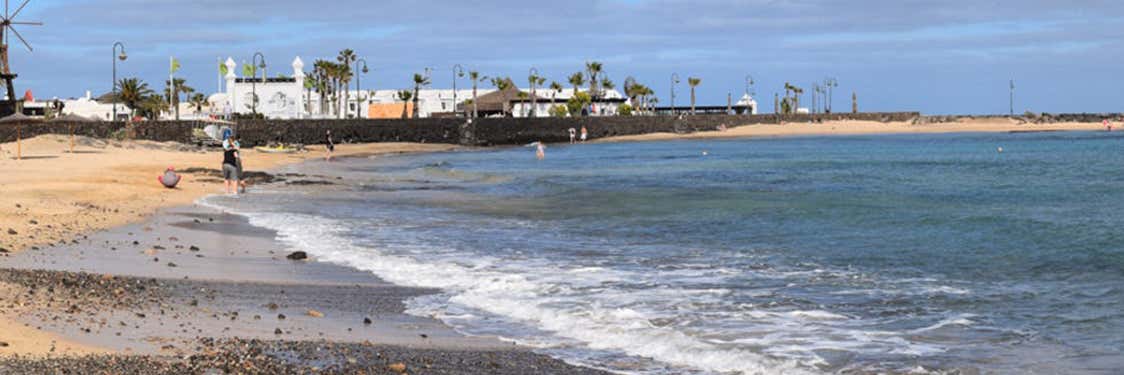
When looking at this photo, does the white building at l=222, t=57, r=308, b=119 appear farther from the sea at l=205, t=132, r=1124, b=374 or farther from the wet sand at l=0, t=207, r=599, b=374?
the wet sand at l=0, t=207, r=599, b=374

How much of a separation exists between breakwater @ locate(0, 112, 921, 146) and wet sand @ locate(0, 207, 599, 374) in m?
39.0

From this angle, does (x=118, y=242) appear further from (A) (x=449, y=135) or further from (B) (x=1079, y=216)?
(A) (x=449, y=135)

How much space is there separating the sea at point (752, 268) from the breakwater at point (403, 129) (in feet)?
105

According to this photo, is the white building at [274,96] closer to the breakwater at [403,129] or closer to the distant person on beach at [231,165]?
the breakwater at [403,129]

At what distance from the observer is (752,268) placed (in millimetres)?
15812

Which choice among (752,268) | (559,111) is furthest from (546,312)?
(559,111)

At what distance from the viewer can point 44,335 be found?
841 cm

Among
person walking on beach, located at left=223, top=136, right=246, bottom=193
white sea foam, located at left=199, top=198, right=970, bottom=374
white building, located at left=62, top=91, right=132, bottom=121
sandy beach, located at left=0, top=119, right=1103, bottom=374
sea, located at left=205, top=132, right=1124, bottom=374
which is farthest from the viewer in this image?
white building, located at left=62, top=91, right=132, bottom=121

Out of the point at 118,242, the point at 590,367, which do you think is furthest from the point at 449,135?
the point at 590,367

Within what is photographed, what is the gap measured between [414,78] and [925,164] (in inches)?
3098

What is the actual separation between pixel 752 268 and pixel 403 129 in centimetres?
7850

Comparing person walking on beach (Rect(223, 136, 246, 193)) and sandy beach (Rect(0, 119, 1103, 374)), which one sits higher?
person walking on beach (Rect(223, 136, 246, 193))

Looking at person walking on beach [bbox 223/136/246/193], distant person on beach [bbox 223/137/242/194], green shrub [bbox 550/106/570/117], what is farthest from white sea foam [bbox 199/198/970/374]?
green shrub [bbox 550/106/570/117]

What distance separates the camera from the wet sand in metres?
8.29
